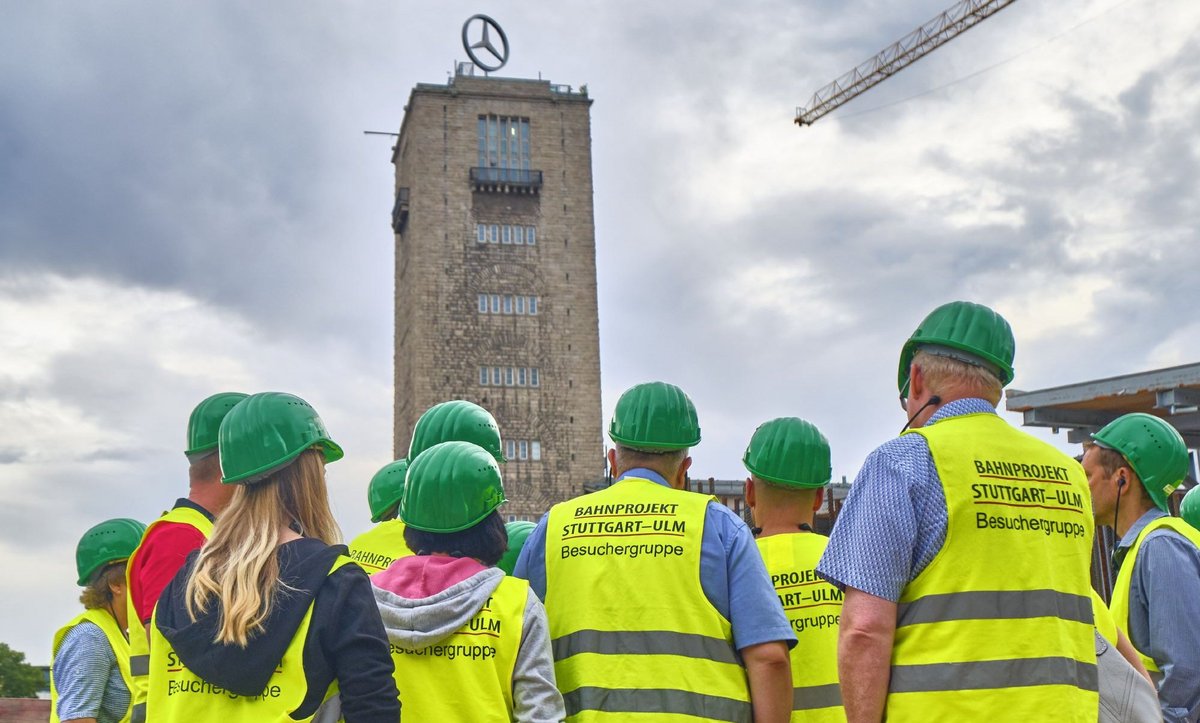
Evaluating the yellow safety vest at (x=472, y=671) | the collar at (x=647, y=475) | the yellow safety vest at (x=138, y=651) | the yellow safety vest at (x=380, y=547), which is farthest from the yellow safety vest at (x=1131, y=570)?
the yellow safety vest at (x=138, y=651)

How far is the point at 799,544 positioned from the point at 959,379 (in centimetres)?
106

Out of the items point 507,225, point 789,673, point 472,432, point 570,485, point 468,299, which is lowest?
point 789,673

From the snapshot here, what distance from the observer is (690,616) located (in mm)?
3619

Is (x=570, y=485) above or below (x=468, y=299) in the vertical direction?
below

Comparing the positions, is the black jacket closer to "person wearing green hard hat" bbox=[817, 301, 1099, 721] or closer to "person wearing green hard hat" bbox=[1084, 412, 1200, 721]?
"person wearing green hard hat" bbox=[817, 301, 1099, 721]

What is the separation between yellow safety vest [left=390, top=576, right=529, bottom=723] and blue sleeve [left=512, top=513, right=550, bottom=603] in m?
0.50

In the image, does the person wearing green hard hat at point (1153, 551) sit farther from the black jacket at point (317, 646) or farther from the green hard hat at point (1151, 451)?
the black jacket at point (317, 646)

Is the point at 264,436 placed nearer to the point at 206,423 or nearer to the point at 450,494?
the point at 450,494

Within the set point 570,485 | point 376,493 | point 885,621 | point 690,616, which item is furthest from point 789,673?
point 570,485

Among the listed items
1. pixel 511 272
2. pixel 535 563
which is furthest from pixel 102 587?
pixel 511 272

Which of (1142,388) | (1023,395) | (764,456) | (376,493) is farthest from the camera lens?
(1023,395)

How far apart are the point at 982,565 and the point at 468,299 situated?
61390 millimetres

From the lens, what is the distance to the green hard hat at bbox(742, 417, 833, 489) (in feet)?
14.5

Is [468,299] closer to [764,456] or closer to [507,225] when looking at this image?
[507,225]
